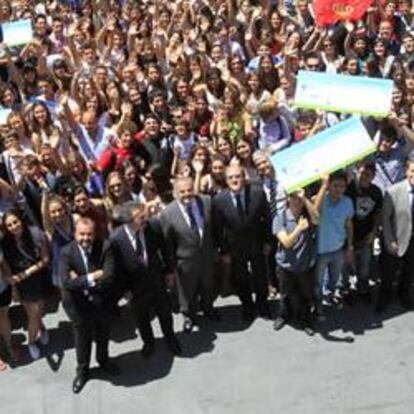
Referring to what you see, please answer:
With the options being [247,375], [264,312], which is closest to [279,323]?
[264,312]

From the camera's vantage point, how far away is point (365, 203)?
305 inches

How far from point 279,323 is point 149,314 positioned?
1262 mm

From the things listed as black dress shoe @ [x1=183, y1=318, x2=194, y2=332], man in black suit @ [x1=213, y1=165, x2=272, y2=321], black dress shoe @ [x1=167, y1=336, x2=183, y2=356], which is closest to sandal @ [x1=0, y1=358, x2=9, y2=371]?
black dress shoe @ [x1=167, y1=336, x2=183, y2=356]

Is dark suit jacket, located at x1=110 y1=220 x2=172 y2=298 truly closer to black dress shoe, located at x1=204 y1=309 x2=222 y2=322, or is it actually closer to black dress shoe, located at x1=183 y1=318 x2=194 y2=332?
black dress shoe, located at x1=183 y1=318 x2=194 y2=332

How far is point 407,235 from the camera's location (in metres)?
7.61

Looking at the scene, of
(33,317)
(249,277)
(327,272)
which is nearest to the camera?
(33,317)

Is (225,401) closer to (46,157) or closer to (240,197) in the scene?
(240,197)

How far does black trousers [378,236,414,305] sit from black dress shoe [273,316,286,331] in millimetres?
985

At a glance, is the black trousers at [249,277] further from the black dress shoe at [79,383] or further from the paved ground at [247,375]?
the black dress shoe at [79,383]

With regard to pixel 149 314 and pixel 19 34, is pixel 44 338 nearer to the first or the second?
pixel 149 314

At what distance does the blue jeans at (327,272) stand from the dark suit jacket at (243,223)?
0.57 m

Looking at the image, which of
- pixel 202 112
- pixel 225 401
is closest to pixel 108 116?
pixel 202 112

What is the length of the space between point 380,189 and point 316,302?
4.04 ft

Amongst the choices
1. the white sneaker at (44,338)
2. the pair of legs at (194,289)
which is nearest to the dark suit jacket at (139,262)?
the pair of legs at (194,289)
